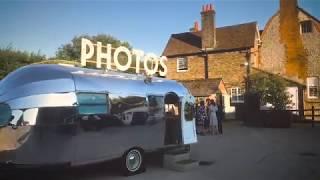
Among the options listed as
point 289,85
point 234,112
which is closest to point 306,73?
point 289,85

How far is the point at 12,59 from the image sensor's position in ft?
93.7

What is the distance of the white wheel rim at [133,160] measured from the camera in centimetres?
962

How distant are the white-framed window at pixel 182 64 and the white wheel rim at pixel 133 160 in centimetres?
2548

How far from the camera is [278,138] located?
17.7m

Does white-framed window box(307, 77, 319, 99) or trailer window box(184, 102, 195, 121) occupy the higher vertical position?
white-framed window box(307, 77, 319, 99)

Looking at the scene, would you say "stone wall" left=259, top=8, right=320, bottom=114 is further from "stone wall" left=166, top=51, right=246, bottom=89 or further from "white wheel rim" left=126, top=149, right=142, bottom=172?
"white wheel rim" left=126, top=149, right=142, bottom=172

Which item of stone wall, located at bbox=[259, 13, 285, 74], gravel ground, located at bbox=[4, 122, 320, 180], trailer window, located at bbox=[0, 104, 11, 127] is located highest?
stone wall, located at bbox=[259, 13, 285, 74]

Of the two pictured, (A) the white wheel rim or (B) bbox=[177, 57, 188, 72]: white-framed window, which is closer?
(A) the white wheel rim

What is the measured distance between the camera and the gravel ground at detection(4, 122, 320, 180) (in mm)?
9570

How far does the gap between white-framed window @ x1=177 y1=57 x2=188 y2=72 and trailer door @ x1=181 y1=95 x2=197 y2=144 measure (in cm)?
2249

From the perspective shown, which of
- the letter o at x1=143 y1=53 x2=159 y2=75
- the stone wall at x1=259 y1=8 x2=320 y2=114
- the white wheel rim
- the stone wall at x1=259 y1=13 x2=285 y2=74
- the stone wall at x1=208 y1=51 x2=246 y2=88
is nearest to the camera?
the white wheel rim

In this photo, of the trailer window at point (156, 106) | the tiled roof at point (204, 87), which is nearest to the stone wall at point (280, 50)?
the tiled roof at point (204, 87)

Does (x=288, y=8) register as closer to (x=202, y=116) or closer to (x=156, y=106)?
(x=202, y=116)

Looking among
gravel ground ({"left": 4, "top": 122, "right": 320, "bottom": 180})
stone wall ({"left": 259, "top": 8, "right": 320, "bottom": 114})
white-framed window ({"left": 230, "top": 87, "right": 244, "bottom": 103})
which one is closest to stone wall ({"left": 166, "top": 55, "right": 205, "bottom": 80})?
Result: white-framed window ({"left": 230, "top": 87, "right": 244, "bottom": 103})
